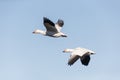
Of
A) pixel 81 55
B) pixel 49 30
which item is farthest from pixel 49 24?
pixel 81 55

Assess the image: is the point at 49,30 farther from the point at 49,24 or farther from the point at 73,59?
the point at 73,59

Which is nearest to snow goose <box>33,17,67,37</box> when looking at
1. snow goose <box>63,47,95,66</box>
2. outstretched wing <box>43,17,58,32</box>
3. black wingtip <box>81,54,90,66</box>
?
outstretched wing <box>43,17,58,32</box>

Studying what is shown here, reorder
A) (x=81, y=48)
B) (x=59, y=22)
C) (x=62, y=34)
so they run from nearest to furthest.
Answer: (x=81, y=48)
(x=62, y=34)
(x=59, y=22)

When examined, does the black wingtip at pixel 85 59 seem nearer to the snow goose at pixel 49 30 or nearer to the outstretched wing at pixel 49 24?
the snow goose at pixel 49 30

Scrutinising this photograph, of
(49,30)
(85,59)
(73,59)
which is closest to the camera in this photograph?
(73,59)

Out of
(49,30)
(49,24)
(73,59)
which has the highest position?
(49,24)

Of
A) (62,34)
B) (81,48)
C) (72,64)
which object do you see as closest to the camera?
(72,64)

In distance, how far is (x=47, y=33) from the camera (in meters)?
50.6

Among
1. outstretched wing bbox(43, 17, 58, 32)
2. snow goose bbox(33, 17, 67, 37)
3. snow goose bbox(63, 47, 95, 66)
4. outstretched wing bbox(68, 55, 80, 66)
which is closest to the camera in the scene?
outstretched wing bbox(68, 55, 80, 66)

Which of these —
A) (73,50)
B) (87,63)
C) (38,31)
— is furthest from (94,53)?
(38,31)

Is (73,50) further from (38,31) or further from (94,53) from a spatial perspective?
(38,31)

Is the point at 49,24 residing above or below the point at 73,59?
above

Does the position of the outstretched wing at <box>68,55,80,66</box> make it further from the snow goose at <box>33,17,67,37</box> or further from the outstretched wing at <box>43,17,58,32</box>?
the outstretched wing at <box>43,17,58,32</box>

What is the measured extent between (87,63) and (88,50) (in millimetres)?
1692
